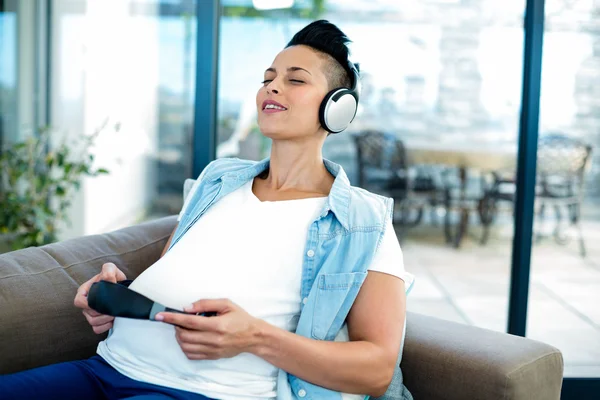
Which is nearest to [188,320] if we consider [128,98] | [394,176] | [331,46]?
[331,46]

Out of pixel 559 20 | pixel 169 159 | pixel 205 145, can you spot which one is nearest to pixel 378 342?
pixel 205 145

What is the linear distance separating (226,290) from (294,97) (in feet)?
1.47

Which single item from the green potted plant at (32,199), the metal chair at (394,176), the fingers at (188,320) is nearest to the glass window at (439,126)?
Answer: the metal chair at (394,176)

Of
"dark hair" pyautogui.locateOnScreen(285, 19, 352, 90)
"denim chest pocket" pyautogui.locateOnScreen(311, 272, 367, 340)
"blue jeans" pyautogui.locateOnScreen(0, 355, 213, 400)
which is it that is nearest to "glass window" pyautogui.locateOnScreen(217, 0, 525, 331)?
"dark hair" pyautogui.locateOnScreen(285, 19, 352, 90)

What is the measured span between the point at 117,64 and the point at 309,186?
7.57ft

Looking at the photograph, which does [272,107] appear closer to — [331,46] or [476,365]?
[331,46]

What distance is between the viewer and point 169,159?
3359mm

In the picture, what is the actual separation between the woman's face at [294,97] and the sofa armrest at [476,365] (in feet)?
1.69

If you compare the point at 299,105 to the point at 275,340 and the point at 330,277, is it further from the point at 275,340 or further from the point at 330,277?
the point at 275,340

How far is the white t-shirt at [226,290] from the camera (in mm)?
1272

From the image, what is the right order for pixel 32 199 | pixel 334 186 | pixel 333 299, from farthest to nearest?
pixel 32 199 < pixel 334 186 < pixel 333 299

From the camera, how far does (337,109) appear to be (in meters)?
1.47

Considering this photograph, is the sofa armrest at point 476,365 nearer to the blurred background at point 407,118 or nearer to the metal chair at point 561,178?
the blurred background at point 407,118

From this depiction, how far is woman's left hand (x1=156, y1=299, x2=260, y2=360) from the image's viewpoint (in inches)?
45.0
